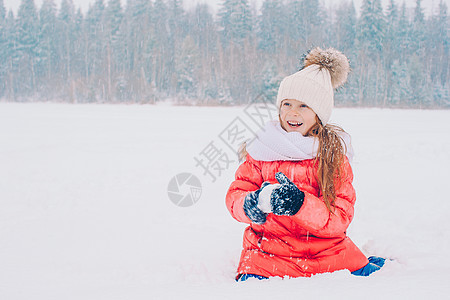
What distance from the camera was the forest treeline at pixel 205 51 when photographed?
31.5 metres

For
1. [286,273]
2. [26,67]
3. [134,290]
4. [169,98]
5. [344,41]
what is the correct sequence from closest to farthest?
[134,290] < [286,273] < [169,98] < [344,41] < [26,67]

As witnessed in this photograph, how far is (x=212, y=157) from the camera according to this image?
6.88 m

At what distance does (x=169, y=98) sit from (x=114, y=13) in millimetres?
15623

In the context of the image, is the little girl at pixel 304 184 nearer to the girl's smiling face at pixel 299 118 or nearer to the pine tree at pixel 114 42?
the girl's smiling face at pixel 299 118

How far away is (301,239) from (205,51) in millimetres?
37212

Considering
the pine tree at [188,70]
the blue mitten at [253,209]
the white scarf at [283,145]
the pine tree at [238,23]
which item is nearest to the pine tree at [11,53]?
the pine tree at [188,70]

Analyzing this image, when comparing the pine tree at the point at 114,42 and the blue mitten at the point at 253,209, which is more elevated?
the pine tree at the point at 114,42

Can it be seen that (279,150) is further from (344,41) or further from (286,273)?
(344,41)

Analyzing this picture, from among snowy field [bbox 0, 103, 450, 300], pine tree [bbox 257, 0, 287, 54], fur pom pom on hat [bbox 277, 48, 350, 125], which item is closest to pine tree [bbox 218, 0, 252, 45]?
pine tree [bbox 257, 0, 287, 54]

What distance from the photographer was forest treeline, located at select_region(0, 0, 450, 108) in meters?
31.5

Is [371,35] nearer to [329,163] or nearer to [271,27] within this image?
[271,27]

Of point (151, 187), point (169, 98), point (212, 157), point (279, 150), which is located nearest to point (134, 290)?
point (279, 150)

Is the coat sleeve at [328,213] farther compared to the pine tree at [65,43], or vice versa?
the pine tree at [65,43]

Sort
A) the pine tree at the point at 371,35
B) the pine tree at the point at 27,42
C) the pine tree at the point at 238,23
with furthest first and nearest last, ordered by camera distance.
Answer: the pine tree at the point at 27,42 < the pine tree at the point at 238,23 < the pine tree at the point at 371,35
